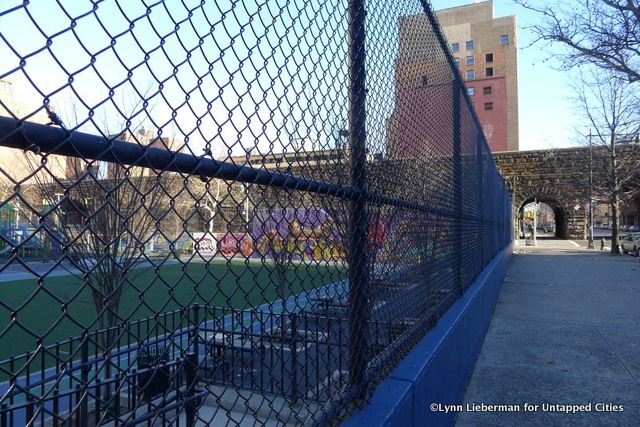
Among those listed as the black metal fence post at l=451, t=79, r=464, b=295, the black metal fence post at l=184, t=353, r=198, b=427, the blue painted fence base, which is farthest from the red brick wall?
the black metal fence post at l=184, t=353, r=198, b=427

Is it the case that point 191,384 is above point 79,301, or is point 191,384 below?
above

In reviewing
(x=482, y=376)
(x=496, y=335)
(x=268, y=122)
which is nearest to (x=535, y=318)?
(x=496, y=335)

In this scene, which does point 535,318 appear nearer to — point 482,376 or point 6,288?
point 482,376

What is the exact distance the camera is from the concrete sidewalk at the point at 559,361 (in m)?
4.17

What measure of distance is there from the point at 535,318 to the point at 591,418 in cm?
431

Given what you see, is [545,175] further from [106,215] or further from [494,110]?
[106,215]

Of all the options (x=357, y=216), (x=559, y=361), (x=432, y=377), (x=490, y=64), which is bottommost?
(x=559, y=361)

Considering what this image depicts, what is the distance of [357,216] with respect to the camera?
245 centimetres

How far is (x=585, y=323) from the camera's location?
7.76m

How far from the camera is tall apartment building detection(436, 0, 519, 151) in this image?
5911cm

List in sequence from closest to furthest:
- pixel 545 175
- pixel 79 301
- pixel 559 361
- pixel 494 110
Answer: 1. pixel 559 361
2. pixel 79 301
3. pixel 545 175
4. pixel 494 110

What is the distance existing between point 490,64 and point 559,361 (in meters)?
64.4

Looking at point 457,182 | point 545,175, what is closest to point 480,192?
point 457,182

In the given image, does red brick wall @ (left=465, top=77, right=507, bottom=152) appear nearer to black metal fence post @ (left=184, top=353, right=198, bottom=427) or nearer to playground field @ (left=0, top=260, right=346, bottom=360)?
playground field @ (left=0, top=260, right=346, bottom=360)
